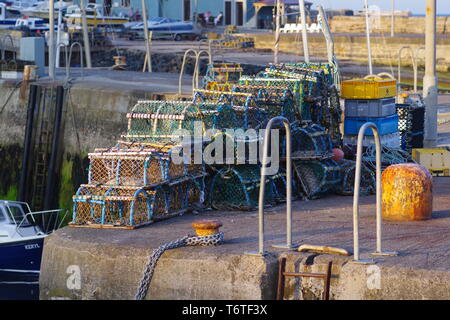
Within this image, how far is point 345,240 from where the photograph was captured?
8.86m

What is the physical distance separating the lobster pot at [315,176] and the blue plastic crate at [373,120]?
2086 mm

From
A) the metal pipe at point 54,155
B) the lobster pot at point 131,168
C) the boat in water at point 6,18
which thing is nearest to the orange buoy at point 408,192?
the lobster pot at point 131,168

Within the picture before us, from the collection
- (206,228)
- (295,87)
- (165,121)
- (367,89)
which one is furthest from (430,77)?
(206,228)

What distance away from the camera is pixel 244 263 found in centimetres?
814

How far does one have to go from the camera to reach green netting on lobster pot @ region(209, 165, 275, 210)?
1095 cm

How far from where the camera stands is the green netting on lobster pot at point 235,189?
10.9 metres

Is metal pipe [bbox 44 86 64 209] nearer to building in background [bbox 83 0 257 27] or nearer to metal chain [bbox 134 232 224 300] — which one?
metal chain [bbox 134 232 224 300]

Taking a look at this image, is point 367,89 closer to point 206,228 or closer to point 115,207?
point 115,207

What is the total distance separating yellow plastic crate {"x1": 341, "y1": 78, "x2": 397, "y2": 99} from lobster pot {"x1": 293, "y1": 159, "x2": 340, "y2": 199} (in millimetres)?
2207

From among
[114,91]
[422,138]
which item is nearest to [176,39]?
[114,91]

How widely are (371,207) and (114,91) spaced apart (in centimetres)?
903

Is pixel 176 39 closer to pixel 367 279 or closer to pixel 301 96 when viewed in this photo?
pixel 301 96

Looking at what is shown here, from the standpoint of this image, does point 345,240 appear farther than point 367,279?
Yes
